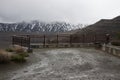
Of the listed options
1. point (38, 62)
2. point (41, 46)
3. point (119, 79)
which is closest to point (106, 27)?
point (41, 46)

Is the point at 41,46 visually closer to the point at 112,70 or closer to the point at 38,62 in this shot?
the point at 38,62

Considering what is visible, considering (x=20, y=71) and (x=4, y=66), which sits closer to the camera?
(x=20, y=71)

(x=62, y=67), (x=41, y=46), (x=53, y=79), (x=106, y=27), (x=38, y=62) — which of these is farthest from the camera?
(x=106, y=27)

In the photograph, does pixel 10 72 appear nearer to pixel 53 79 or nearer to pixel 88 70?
pixel 53 79

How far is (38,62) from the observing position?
18.3 m

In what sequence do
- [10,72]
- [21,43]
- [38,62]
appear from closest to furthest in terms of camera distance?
[10,72] → [38,62] → [21,43]

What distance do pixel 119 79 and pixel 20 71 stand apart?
18.4ft

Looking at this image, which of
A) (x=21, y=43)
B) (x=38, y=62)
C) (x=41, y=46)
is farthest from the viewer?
(x=41, y=46)

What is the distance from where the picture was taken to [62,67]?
16.2 metres

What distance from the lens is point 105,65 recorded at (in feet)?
56.3

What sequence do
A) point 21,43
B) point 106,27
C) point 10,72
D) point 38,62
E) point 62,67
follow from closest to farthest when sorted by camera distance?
point 10,72
point 62,67
point 38,62
point 21,43
point 106,27

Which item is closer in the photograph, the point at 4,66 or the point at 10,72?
the point at 10,72

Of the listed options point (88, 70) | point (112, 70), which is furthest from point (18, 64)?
point (112, 70)

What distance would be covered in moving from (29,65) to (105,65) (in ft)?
16.1
